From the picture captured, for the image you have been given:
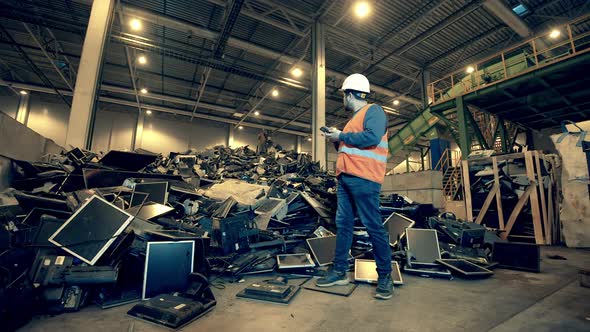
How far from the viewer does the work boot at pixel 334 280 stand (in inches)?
79.1

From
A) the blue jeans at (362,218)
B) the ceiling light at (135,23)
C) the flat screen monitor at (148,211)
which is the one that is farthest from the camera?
the ceiling light at (135,23)

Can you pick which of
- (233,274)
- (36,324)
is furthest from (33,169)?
(233,274)

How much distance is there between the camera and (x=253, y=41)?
29.1 feet

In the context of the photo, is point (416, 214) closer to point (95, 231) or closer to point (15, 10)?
point (95, 231)

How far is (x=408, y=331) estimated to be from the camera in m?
1.30

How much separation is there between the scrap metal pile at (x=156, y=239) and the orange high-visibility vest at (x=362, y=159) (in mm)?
918

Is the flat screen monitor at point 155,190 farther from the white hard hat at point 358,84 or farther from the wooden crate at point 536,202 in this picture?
the wooden crate at point 536,202

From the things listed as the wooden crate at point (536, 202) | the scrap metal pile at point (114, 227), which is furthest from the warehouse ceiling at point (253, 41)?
the scrap metal pile at point (114, 227)

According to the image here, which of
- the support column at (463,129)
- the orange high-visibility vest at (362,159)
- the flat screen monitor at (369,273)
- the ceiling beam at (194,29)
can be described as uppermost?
the ceiling beam at (194,29)

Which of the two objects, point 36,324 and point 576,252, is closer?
point 36,324

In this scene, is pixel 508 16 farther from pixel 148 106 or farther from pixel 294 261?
pixel 148 106

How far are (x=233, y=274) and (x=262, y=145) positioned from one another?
19.8ft

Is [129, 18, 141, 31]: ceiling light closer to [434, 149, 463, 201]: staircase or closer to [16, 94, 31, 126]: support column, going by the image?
[16, 94, 31, 126]: support column

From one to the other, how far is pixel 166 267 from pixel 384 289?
4.99 ft
